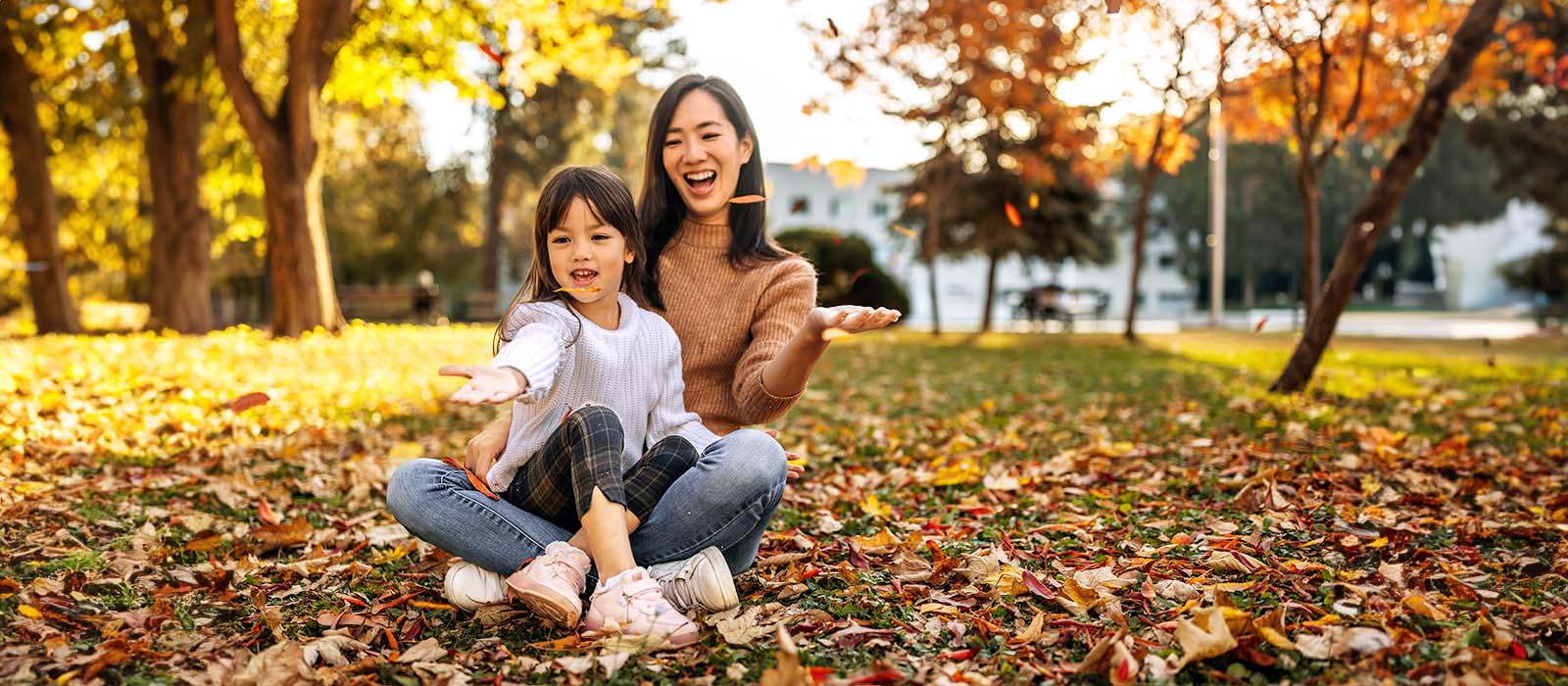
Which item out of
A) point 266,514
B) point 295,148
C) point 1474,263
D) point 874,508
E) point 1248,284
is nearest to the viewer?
point 266,514

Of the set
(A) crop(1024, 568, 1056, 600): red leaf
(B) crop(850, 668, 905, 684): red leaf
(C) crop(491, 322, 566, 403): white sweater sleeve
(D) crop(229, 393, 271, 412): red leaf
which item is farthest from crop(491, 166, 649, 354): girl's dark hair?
(D) crop(229, 393, 271, 412): red leaf

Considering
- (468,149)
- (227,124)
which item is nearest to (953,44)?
(227,124)

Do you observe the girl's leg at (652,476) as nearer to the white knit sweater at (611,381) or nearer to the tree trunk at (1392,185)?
the white knit sweater at (611,381)

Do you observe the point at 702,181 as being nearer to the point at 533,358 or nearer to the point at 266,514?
the point at 533,358

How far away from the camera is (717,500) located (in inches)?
119

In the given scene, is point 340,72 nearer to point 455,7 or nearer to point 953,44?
point 455,7

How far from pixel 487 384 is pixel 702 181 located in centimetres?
124

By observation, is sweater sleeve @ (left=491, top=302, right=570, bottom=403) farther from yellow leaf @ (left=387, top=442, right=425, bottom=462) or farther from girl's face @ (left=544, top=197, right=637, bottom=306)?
yellow leaf @ (left=387, top=442, right=425, bottom=462)

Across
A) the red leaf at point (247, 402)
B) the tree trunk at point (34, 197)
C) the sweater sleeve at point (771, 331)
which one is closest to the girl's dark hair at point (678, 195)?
the sweater sleeve at point (771, 331)

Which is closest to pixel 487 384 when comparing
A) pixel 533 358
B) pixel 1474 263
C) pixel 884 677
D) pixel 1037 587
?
pixel 533 358

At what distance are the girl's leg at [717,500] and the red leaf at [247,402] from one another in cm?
373

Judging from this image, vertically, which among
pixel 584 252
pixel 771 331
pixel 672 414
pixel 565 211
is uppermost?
pixel 565 211

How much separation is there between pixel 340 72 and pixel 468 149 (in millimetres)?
19583

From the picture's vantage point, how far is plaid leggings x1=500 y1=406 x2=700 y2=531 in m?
2.85
